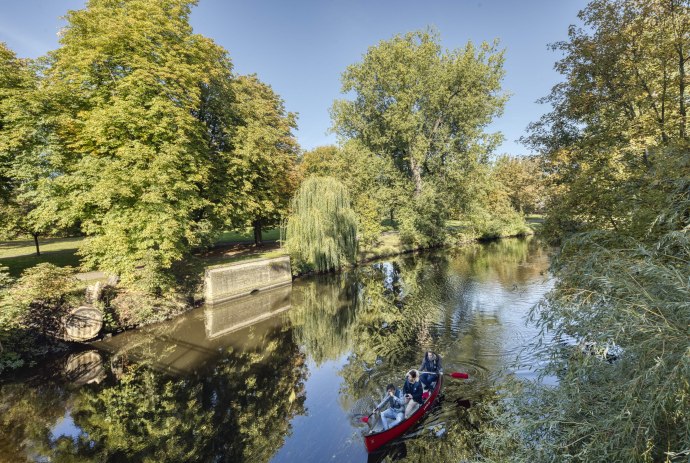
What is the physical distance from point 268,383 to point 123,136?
14.8 meters

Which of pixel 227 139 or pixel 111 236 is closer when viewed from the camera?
pixel 111 236

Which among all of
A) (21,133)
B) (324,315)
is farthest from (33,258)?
(324,315)

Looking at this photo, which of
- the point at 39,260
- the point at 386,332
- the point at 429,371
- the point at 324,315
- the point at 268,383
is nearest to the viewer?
the point at 429,371

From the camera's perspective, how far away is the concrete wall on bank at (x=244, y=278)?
19969mm

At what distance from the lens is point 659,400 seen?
148 inches

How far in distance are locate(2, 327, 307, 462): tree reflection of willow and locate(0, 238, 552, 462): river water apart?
0.04 meters

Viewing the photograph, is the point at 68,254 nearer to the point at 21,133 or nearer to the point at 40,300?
the point at 21,133

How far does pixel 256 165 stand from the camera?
26.4 m

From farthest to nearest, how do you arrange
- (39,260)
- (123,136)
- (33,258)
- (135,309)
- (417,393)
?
(33,258)
(39,260)
(123,136)
(135,309)
(417,393)

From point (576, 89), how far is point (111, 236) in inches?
810

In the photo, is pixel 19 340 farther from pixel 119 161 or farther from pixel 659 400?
pixel 659 400

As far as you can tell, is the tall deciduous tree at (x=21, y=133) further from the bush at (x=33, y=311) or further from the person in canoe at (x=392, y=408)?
the person in canoe at (x=392, y=408)

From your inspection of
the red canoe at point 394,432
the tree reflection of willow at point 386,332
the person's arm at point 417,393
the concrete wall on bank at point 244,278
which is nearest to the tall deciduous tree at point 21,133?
the concrete wall on bank at point 244,278

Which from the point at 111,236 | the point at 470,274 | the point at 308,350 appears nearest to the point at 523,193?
the point at 470,274
